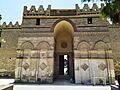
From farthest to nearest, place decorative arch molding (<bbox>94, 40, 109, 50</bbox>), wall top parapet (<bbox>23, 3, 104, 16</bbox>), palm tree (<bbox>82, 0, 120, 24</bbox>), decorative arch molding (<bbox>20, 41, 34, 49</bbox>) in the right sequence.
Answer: wall top parapet (<bbox>23, 3, 104, 16</bbox>)
decorative arch molding (<bbox>20, 41, 34, 49</bbox>)
decorative arch molding (<bbox>94, 40, 109, 50</bbox>)
palm tree (<bbox>82, 0, 120, 24</bbox>)

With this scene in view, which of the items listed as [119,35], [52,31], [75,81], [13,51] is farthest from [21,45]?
[119,35]

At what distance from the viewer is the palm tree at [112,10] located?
7.31m

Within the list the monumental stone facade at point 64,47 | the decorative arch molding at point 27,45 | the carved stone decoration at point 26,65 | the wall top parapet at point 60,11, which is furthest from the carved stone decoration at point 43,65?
the wall top parapet at point 60,11

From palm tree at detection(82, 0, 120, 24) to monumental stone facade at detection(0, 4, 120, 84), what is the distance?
290 inches

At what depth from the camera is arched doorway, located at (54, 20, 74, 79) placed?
16.8m

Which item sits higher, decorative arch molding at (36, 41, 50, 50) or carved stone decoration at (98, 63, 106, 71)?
decorative arch molding at (36, 41, 50, 50)

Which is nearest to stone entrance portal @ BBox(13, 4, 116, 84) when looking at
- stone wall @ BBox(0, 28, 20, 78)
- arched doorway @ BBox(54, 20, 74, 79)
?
arched doorway @ BBox(54, 20, 74, 79)

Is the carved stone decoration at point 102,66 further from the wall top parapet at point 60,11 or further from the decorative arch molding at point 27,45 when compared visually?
the decorative arch molding at point 27,45

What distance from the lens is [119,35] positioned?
750 inches

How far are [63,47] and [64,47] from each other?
0.10 m

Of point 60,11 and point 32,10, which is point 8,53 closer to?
point 32,10

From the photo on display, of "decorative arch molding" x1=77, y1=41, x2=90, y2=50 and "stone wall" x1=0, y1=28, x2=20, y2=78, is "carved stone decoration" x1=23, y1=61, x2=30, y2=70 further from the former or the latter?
"decorative arch molding" x1=77, y1=41, x2=90, y2=50

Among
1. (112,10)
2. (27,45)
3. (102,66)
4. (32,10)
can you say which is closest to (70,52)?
(102,66)

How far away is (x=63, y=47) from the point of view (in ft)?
58.0
